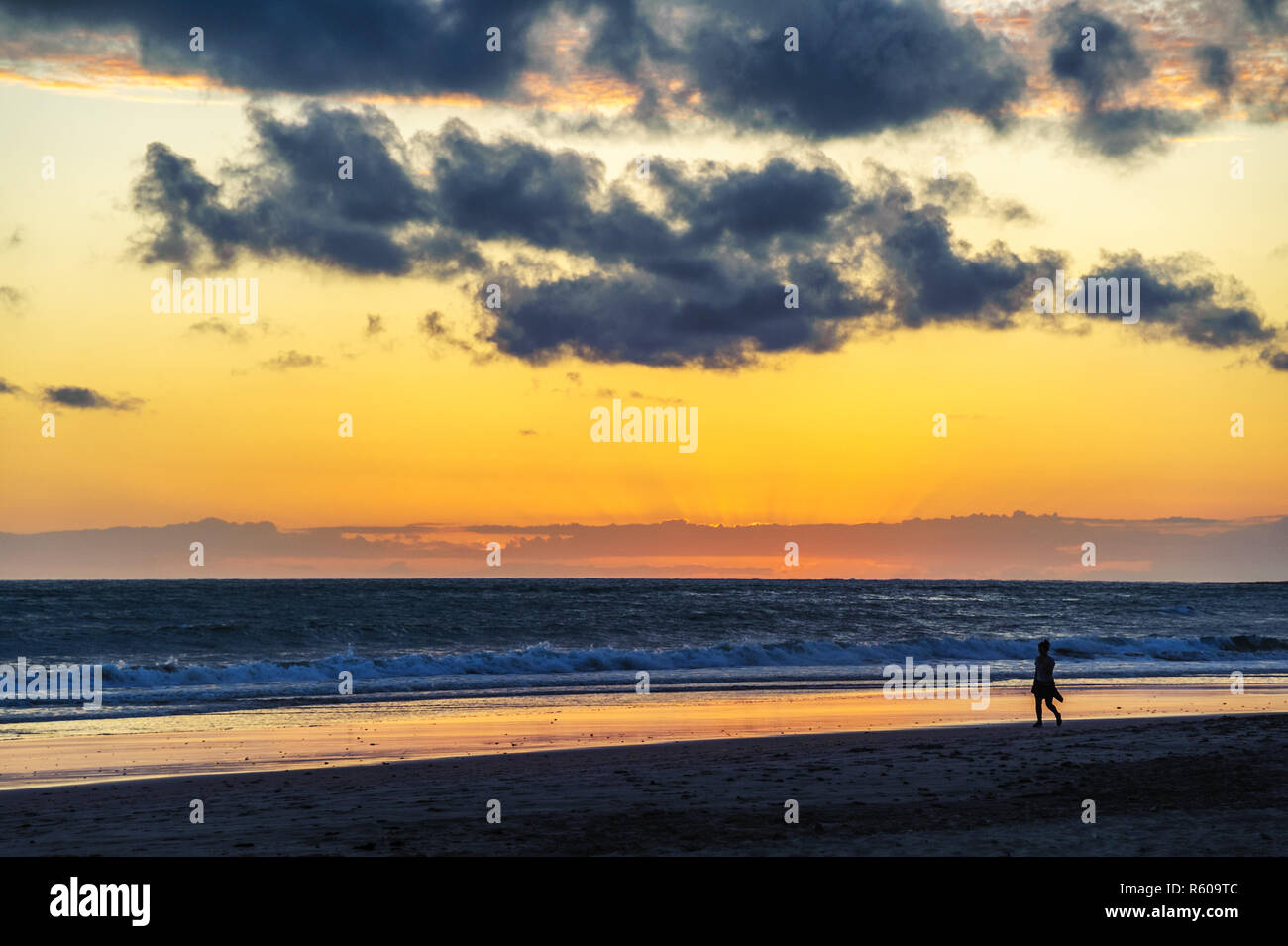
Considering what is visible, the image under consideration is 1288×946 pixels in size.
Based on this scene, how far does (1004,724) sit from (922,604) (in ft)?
213

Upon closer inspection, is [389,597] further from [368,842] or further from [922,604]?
[368,842]

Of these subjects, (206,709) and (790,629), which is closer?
(206,709)

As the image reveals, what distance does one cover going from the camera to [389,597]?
258 ft

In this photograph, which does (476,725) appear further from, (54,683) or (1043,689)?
(54,683)

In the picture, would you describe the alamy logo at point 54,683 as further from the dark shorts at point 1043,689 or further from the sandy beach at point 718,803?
the dark shorts at point 1043,689

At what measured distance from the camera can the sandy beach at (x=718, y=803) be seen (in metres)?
11.7

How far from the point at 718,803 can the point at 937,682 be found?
84.8 feet

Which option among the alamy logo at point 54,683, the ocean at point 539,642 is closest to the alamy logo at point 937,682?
the ocean at point 539,642

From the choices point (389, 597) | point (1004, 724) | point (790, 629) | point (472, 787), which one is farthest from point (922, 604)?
point (472, 787)

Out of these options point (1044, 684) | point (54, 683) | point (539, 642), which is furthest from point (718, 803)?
point (539, 642)
